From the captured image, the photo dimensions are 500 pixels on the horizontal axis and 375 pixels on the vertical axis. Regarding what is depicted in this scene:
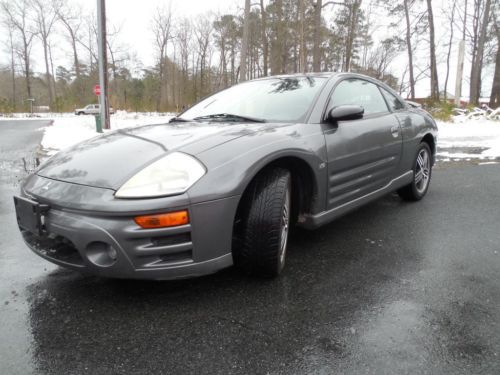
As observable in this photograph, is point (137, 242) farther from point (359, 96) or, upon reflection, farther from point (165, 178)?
point (359, 96)

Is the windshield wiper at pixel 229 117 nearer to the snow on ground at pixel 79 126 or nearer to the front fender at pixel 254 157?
the front fender at pixel 254 157

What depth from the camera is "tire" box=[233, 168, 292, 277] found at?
2.12m

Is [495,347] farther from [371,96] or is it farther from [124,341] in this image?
[371,96]

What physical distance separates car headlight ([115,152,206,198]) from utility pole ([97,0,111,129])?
39.2ft

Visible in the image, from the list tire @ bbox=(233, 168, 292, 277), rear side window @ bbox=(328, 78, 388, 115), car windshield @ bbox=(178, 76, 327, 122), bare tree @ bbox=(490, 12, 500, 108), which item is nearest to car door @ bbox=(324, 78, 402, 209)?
rear side window @ bbox=(328, 78, 388, 115)

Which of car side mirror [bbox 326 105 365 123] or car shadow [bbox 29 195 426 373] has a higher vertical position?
car side mirror [bbox 326 105 365 123]

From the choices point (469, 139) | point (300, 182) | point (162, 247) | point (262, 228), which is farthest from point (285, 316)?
point (469, 139)

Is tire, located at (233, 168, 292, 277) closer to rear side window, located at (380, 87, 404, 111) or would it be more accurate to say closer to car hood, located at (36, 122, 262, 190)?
car hood, located at (36, 122, 262, 190)

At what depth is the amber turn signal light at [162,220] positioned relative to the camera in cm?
180

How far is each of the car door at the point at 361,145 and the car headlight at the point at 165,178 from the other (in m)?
1.07

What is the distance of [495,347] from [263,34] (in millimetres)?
28577

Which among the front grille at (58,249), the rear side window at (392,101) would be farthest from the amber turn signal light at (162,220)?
the rear side window at (392,101)

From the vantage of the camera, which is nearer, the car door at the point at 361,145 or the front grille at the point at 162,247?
the front grille at the point at 162,247

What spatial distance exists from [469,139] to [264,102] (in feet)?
28.7
